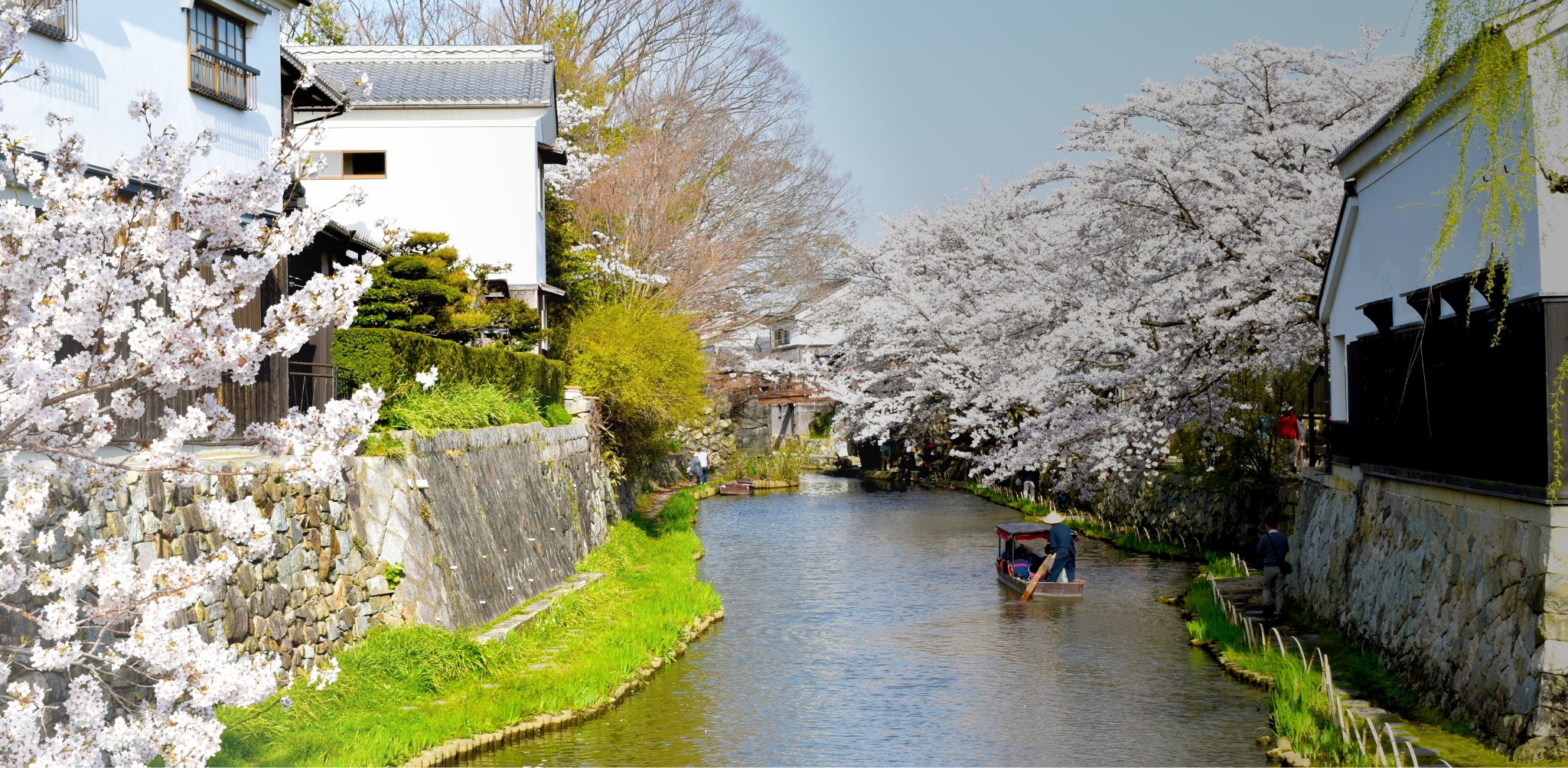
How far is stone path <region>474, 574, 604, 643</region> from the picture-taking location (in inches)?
585

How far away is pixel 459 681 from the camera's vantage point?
13.3 meters

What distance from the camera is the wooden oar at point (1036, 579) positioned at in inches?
832

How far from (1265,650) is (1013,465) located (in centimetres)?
1235

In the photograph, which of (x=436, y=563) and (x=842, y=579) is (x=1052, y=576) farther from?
(x=436, y=563)

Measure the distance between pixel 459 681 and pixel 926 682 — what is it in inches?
225

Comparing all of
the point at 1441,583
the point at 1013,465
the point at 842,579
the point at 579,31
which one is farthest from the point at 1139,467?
the point at 579,31

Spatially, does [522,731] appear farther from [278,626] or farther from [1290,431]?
[1290,431]

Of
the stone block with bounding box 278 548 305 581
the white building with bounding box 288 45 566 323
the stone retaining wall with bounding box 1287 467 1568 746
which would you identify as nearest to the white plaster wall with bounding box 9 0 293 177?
the stone block with bounding box 278 548 305 581

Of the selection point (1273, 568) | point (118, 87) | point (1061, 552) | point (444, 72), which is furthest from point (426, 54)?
point (1273, 568)

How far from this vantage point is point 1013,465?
90.7ft

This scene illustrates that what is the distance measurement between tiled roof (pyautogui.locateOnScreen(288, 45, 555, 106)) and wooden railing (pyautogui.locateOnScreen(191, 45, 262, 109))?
11.1 meters

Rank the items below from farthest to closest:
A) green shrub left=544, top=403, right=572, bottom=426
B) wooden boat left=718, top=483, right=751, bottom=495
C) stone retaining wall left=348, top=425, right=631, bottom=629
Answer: wooden boat left=718, top=483, right=751, bottom=495 < green shrub left=544, top=403, right=572, bottom=426 < stone retaining wall left=348, top=425, right=631, bottom=629

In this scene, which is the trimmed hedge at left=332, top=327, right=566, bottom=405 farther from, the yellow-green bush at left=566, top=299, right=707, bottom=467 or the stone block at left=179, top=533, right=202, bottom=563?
the yellow-green bush at left=566, top=299, right=707, bottom=467

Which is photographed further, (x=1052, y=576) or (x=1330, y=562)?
(x=1052, y=576)
